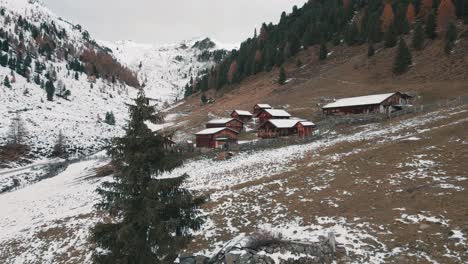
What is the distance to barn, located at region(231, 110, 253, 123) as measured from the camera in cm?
8262

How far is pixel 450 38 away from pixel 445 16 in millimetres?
14531

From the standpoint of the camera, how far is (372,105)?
6481 cm

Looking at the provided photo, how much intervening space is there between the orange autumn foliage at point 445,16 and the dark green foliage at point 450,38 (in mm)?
7621

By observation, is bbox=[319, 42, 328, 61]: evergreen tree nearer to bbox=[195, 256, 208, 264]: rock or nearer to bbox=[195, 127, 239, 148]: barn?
bbox=[195, 127, 239, 148]: barn

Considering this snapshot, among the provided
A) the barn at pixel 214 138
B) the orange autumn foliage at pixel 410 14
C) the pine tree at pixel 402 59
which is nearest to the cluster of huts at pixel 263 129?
the barn at pixel 214 138

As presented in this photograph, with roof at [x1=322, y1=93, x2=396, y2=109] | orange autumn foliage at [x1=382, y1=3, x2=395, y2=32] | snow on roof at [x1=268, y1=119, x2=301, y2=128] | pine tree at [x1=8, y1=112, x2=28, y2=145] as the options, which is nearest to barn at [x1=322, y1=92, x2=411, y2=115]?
roof at [x1=322, y1=93, x2=396, y2=109]

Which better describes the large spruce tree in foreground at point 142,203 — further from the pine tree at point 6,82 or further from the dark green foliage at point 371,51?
the pine tree at point 6,82

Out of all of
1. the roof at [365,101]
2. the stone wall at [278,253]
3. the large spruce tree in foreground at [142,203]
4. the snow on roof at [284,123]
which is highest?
the roof at [365,101]

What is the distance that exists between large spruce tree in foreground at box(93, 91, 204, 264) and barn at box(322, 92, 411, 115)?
200 ft

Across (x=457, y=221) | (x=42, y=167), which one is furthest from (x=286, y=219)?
(x=42, y=167)

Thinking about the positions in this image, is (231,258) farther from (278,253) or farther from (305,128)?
(305,128)

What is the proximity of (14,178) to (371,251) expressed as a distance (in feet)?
231

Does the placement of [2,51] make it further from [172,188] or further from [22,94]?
[172,188]

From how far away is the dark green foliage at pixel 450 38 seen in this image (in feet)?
268
